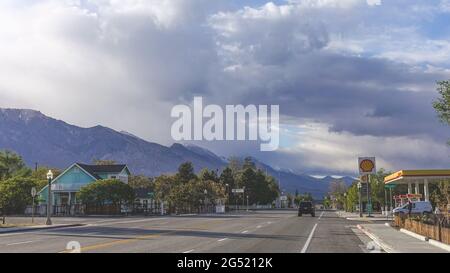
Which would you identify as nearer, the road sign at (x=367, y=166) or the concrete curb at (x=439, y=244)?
the concrete curb at (x=439, y=244)

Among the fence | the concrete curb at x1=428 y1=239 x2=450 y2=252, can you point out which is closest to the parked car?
the fence

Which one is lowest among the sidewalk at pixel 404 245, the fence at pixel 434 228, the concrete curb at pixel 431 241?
the sidewalk at pixel 404 245

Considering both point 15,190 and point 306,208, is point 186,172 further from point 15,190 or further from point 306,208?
point 15,190

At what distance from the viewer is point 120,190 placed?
70562 millimetres

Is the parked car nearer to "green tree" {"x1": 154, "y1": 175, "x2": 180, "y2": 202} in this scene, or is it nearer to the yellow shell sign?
"green tree" {"x1": 154, "y1": 175, "x2": 180, "y2": 202}

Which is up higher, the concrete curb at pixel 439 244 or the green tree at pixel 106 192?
the green tree at pixel 106 192

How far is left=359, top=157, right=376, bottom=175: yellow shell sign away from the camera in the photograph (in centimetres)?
4619

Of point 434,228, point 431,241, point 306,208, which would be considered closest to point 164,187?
point 306,208

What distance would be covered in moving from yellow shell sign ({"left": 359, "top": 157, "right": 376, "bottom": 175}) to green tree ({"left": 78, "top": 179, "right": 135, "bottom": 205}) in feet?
110

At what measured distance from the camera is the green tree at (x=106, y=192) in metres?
70.3

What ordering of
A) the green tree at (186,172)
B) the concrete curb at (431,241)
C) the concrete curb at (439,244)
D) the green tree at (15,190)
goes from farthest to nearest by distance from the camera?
the green tree at (186,172)
the green tree at (15,190)
the concrete curb at (431,241)
the concrete curb at (439,244)

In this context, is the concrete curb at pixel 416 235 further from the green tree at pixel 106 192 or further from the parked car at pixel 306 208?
the green tree at pixel 106 192

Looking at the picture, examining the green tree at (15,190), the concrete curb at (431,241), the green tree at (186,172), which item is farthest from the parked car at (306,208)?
the green tree at (186,172)

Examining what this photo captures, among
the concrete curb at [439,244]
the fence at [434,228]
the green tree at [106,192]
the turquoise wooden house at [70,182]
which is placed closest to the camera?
the concrete curb at [439,244]
